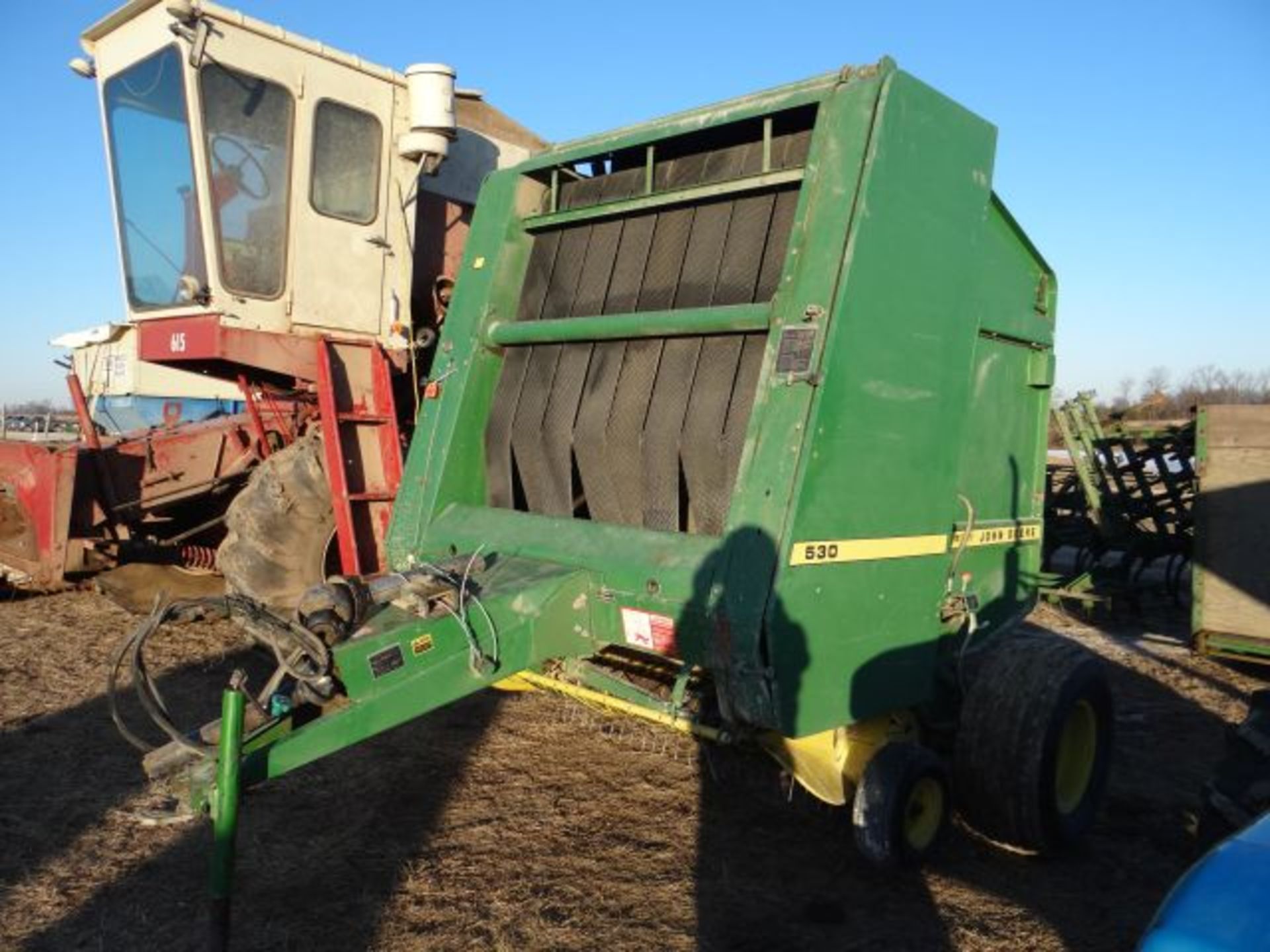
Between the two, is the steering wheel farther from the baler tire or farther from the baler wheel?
the baler tire

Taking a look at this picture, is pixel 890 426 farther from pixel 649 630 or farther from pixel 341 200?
pixel 341 200

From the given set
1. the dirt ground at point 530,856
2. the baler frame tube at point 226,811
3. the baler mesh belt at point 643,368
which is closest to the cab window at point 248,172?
the baler mesh belt at point 643,368

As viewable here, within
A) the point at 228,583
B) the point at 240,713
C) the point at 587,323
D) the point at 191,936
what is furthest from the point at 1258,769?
the point at 228,583

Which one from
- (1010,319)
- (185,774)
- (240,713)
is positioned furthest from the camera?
(1010,319)

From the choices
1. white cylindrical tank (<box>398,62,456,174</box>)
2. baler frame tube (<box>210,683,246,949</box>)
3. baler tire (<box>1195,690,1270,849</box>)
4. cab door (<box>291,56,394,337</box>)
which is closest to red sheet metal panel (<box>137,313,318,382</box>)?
cab door (<box>291,56,394,337</box>)

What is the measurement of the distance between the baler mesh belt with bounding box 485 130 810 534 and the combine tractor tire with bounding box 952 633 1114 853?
1.22 meters

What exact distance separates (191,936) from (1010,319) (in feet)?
11.6

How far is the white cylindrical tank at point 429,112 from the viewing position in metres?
5.70

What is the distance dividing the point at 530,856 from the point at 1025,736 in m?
1.79

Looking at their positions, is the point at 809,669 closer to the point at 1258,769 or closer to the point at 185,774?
the point at 1258,769

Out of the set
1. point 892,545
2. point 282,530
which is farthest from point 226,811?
point 282,530

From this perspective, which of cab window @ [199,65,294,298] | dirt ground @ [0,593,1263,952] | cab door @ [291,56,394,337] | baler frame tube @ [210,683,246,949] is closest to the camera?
baler frame tube @ [210,683,246,949]

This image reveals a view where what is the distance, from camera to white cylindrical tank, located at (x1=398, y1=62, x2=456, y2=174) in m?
5.70

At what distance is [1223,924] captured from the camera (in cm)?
144
